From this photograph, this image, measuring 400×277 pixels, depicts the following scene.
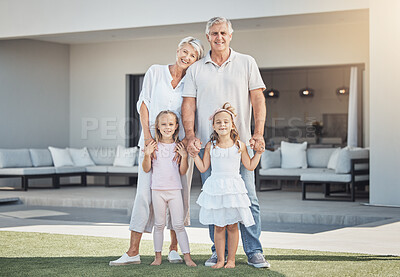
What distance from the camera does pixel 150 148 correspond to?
13.8 ft

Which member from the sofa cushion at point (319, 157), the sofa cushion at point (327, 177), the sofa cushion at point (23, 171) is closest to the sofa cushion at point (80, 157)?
the sofa cushion at point (23, 171)

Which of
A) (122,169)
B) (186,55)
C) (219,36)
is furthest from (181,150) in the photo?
(122,169)

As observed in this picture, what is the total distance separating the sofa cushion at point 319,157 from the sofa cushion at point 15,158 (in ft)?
16.2

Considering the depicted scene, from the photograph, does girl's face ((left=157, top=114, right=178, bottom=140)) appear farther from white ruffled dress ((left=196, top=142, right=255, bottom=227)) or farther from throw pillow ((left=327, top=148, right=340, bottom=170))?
throw pillow ((left=327, top=148, right=340, bottom=170))

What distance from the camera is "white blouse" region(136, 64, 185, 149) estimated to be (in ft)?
14.1

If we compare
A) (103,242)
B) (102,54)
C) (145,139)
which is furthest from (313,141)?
(145,139)

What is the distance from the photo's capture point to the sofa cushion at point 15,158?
11328 millimetres

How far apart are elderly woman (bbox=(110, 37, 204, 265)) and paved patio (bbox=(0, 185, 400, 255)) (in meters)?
1.36

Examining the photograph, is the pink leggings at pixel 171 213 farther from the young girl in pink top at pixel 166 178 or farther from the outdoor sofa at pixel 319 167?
the outdoor sofa at pixel 319 167

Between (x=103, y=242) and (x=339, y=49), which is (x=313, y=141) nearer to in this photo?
(x=339, y=49)

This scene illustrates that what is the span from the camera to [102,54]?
1323 centimetres

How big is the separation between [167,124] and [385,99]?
487 cm

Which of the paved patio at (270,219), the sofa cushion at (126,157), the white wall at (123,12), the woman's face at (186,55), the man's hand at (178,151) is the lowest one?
the paved patio at (270,219)

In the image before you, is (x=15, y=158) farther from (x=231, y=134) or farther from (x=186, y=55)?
(x=231, y=134)
